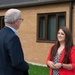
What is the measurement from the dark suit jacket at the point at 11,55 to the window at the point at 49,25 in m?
12.3

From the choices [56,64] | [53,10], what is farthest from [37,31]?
[56,64]

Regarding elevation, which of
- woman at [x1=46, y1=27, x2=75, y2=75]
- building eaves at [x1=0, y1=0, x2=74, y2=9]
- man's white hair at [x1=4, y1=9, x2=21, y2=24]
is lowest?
woman at [x1=46, y1=27, x2=75, y2=75]

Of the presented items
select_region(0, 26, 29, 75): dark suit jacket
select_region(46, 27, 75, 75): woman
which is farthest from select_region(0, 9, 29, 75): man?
select_region(46, 27, 75, 75): woman

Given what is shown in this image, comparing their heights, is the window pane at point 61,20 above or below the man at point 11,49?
above

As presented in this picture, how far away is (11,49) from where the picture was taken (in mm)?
5074

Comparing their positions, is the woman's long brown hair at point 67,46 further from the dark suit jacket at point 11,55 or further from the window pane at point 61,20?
the window pane at point 61,20

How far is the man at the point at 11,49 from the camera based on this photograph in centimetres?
509

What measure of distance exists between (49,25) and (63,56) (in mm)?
12431

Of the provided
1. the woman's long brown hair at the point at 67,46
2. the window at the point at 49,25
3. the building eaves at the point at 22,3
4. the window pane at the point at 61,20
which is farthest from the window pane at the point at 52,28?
the woman's long brown hair at the point at 67,46

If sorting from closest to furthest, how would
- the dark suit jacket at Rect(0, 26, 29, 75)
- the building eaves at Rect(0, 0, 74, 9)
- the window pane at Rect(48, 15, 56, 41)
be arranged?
1. the dark suit jacket at Rect(0, 26, 29, 75)
2. the building eaves at Rect(0, 0, 74, 9)
3. the window pane at Rect(48, 15, 56, 41)

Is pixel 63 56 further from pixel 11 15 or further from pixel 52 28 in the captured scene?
pixel 52 28

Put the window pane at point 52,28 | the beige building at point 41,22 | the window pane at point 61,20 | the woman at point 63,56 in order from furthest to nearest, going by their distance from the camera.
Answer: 1. the window pane at point 52,28
2. the window pane at point 61,20
3. the beige building at point 41,22
4. the woman at point 63,56

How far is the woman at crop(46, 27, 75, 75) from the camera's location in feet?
20.2

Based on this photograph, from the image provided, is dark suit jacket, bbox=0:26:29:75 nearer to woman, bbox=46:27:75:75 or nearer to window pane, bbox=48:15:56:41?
woman, bbox=46:27:75:75
